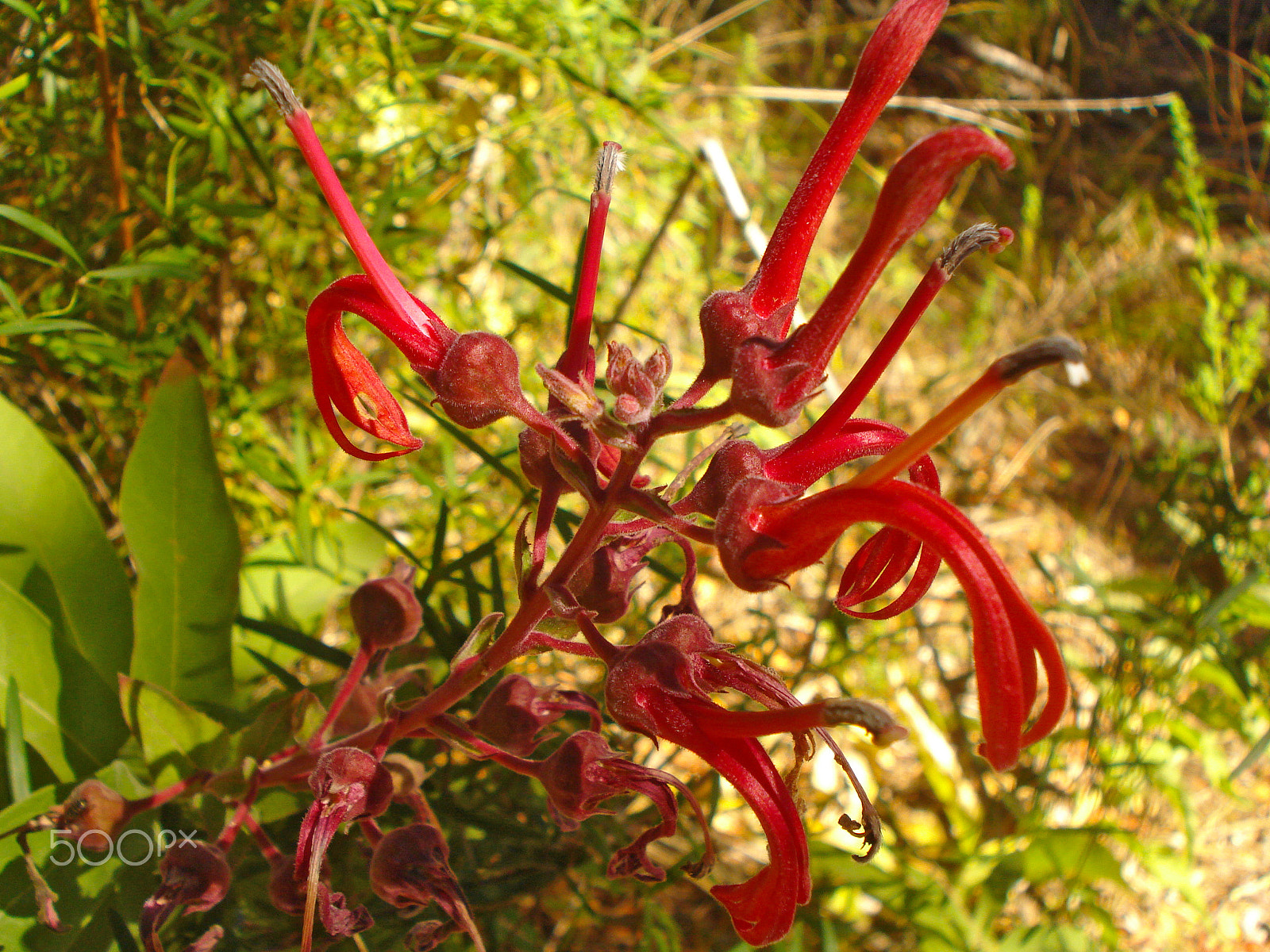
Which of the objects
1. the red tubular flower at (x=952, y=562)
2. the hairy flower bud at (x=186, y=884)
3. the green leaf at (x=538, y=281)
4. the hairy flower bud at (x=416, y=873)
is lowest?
the hairy flower bud at (x=186, y=884)

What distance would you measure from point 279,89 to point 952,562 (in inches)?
21.0

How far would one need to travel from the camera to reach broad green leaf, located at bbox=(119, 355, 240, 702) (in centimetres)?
85

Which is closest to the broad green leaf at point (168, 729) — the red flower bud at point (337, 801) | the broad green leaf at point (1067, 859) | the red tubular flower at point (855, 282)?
the red flower bud at point (337, 801)

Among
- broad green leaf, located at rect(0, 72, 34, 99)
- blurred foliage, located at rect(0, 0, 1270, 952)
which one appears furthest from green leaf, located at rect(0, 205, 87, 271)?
broad green leaf, located at rect(0, 72, 34, 99)

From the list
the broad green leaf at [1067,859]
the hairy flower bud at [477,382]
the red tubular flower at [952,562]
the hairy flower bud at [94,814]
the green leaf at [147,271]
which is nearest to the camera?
the red tubular flower at [952,562]

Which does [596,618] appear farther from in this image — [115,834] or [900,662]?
[900,662]

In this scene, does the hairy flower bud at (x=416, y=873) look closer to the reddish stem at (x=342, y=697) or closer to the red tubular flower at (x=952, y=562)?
the reddish stem at (x=342, y=697)

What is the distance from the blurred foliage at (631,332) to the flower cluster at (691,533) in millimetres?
193

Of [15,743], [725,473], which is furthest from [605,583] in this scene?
[15,743]

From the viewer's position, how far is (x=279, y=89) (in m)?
0.60

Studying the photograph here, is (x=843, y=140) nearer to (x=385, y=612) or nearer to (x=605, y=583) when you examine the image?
(x=605, y=583)

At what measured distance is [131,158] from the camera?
1070 mm

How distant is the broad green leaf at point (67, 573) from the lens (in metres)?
0.84

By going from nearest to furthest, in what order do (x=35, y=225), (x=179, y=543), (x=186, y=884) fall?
(x=186, y=884)
(x=35, y=225)
(x=179, y=543)
